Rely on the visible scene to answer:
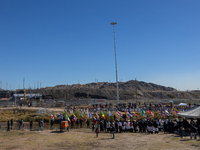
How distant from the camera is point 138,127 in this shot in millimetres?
22938

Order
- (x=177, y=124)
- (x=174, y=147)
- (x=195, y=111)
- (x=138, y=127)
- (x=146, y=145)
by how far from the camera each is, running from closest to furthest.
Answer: (x=174, y=147), (x=146, y=145), (x=195, y=111), (x=177, y=124), (x=138, y=127)

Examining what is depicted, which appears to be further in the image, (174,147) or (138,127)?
(138,127)

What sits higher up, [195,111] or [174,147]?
[195,111]

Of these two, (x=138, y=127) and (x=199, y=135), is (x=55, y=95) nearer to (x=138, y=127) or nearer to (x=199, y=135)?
(x=138, y=127)

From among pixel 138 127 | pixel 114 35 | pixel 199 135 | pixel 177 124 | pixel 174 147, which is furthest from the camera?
pixel 114 35

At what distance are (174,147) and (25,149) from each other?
11.5 meters

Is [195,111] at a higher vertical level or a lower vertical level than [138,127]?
higher

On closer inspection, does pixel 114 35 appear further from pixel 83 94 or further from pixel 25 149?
pixel 83 94

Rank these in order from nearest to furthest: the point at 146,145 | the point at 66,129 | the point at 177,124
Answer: the point at 146,145 → the point at 177,124 → the point at 66,129

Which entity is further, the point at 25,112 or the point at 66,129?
the point at 25,112

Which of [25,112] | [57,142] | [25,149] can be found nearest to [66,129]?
[57,142]

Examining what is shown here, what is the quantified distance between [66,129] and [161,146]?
14.2m

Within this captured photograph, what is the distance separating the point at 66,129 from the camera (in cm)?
2511

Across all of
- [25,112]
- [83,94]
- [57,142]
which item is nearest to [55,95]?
[83,94]
